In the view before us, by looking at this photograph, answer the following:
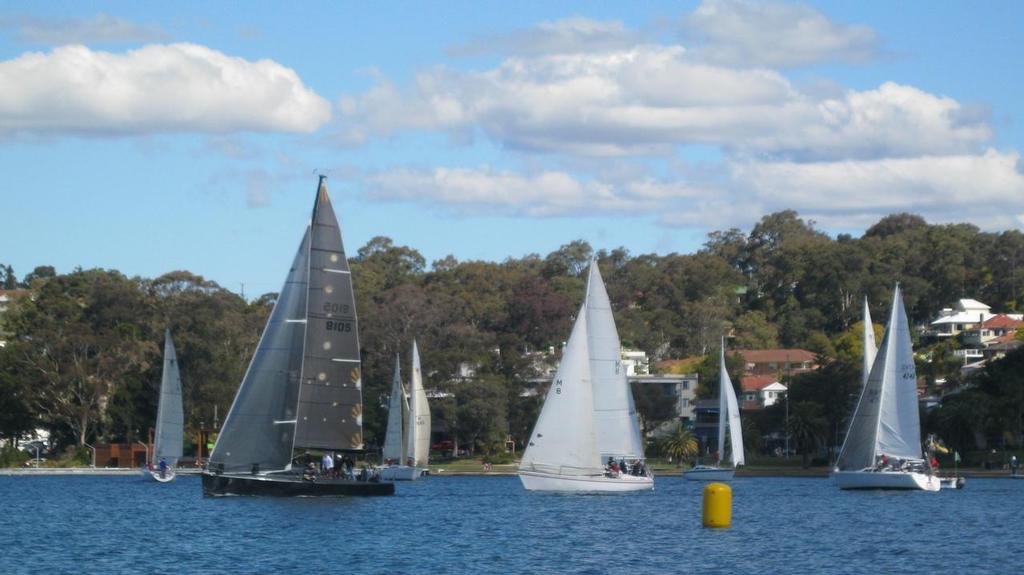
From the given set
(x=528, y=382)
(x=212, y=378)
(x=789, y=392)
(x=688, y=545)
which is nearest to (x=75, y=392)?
(x=212, y=378)

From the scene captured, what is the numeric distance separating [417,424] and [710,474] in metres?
17.4

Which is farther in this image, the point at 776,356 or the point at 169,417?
the point at 776,356

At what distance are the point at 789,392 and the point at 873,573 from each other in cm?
6700

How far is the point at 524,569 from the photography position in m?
38.8

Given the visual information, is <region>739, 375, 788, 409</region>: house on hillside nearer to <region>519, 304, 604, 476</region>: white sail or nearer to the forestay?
the forestay

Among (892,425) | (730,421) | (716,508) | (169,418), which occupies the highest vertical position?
(169,418)

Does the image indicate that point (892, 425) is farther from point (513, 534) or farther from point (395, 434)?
point (395, 434)

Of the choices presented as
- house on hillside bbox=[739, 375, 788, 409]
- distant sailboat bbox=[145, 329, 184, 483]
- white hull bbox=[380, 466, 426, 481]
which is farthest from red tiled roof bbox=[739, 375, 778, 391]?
distant sailboat bbox=[145, 329, 184, 483]

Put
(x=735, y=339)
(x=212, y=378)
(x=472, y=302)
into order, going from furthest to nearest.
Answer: (x=735, y=339), (x=472, y=302), (x=212, y=378)

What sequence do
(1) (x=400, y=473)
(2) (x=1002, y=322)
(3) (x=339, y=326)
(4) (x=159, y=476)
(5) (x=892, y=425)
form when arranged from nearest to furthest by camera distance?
1. (3) (x=339, y=326)
2. (5) (x=892, y=425)
3. (4) (x=159, y=476)
4. (1) (x=400, y=473)
5. (2) (x=1002, y=322)

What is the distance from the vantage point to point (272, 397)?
187ft

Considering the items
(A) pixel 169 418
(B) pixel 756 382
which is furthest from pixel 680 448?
(A) pixel 169 418

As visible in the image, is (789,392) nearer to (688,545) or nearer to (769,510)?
(769,510)

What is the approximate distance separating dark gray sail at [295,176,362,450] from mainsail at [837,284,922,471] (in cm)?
2496
